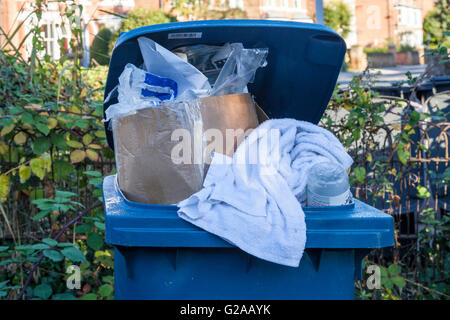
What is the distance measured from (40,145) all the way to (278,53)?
167 centimetres

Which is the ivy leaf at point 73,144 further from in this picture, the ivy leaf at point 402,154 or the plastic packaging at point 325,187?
the ivy leaf at point 402,154

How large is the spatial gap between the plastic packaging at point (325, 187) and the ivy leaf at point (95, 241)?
1449 millimetres

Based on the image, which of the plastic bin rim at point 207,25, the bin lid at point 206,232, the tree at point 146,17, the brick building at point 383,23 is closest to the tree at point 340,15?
the brick building at point 383,23

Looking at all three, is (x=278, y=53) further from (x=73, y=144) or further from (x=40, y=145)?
(x=40, y=145)

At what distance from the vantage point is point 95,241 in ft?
9.23

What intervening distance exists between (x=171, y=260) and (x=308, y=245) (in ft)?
1.56

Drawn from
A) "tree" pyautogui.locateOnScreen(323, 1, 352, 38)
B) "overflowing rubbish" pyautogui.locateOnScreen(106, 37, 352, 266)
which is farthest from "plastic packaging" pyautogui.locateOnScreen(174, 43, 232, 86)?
"tree" pyautogui.locateOnScreen(323, 1, 352, 38)

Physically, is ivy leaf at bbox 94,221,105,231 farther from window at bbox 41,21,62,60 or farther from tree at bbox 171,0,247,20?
tree at bbox 171,0,247,20

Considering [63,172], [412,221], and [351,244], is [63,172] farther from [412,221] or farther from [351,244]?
[412,221]

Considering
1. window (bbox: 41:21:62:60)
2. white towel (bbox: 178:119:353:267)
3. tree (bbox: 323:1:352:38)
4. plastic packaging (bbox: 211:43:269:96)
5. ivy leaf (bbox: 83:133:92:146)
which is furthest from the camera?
tree (bbox: 323:1:352:38)

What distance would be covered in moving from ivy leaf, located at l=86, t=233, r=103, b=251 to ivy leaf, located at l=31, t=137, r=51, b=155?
25.8 inches

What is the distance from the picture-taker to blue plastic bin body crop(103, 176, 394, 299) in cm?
169

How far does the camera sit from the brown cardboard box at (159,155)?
1.87 meters

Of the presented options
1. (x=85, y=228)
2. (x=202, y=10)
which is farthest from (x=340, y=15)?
(x=85, y=228)
